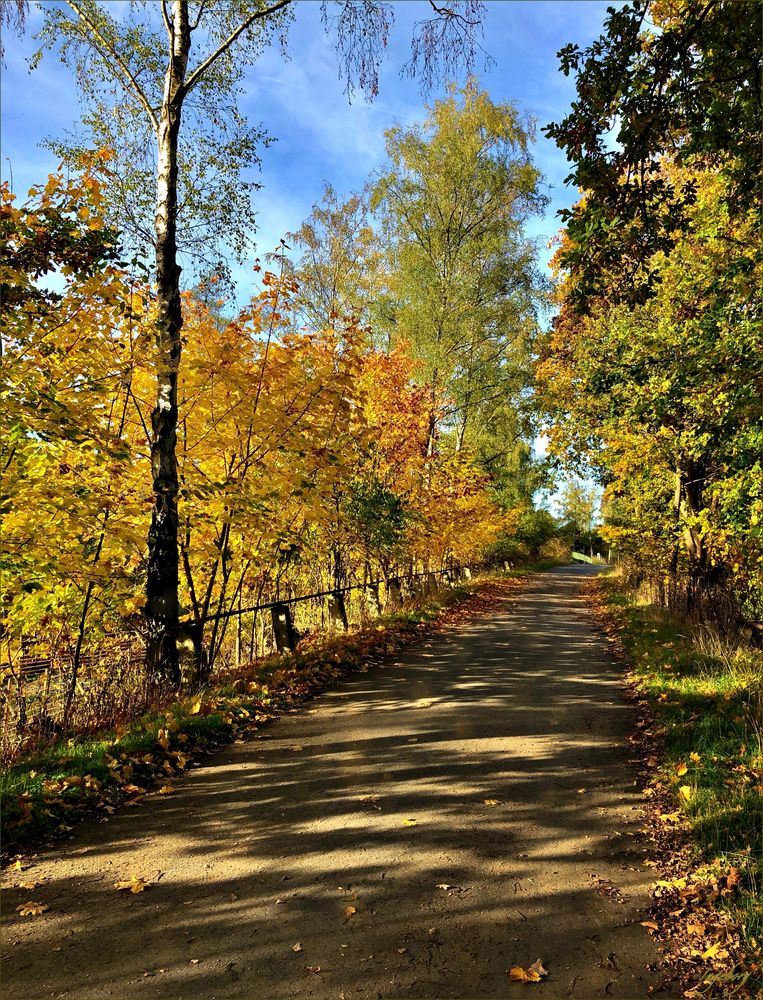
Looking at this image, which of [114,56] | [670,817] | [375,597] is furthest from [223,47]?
[375,597]

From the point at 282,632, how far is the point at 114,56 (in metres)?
8.12

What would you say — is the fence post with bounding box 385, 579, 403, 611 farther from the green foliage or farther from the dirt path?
the green foliage

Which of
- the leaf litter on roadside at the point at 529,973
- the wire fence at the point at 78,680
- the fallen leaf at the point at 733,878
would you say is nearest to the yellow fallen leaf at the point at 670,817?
the fallen leaf at the point at 733,878

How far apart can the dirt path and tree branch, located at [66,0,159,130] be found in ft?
24.8

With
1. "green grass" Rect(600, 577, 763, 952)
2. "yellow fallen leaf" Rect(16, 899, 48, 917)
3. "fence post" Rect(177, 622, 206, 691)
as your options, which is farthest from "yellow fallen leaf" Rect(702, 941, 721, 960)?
"fence post" Rect(177, 622, 206, 691)

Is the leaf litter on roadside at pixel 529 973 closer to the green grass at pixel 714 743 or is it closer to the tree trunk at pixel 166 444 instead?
the green grass at pixel 714 743

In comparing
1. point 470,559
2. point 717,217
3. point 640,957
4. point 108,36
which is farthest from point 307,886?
point 470,559

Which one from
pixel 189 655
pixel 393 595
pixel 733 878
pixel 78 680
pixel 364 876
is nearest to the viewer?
pixel 733 878

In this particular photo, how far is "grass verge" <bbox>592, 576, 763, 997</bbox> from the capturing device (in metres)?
2.80

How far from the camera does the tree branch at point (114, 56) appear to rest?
7.22 metres

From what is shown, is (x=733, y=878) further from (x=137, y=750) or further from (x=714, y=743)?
(x=137, y=750)

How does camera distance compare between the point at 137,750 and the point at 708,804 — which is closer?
the point at 708,804

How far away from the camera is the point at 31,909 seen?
3.15 m

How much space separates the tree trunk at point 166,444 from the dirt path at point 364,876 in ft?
6.04
